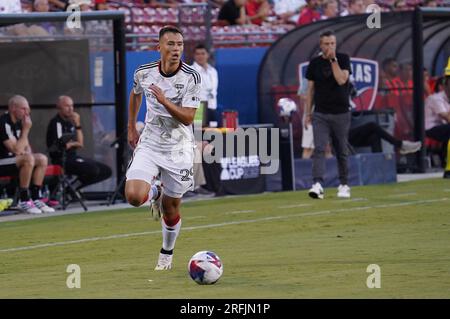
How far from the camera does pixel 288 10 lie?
98.8 ft

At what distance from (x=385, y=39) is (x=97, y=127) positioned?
24.7ft

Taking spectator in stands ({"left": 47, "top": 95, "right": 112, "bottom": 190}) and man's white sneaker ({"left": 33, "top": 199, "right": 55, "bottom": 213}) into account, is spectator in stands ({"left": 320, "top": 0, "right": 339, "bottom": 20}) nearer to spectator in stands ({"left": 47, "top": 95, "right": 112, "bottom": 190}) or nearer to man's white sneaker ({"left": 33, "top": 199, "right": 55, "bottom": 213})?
spectator in stands ({"left": 47, "top": 95, "right": 112, "bottom": 190})

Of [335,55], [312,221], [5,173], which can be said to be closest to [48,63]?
[5,173]

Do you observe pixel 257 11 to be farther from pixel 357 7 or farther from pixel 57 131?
pixel 57 131

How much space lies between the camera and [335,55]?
18891 millimetres

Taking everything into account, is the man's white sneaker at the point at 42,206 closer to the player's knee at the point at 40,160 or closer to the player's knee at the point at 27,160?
the player's knee at the point at 40,160

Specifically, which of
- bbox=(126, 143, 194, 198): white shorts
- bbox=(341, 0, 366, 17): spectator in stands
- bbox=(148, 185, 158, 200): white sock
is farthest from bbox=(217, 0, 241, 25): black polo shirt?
bbox=(126, 143, 194, 198): white shorts

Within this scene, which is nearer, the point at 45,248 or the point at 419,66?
the point at 45,248

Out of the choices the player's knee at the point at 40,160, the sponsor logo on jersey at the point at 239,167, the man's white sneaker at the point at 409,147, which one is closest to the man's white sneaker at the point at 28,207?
the player's knee at the point at 40,160

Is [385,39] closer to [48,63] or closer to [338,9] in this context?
[338,9]

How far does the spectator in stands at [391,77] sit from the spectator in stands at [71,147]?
776 cm

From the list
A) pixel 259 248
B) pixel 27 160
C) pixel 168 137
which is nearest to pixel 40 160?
pixel 27 160

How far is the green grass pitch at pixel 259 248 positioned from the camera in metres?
10.1

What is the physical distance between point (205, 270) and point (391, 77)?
624 inches
